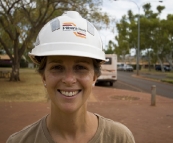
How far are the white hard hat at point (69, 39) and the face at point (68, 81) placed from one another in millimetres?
53

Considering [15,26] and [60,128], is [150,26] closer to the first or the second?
[15,26]

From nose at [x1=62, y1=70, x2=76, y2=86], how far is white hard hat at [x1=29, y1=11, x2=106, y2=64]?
0.11m

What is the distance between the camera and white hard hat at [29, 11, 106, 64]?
4.41 ft

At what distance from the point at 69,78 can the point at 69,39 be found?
0.23 meters

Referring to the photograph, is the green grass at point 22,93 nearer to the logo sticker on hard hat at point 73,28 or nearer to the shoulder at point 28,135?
the shoulder at point 28,135

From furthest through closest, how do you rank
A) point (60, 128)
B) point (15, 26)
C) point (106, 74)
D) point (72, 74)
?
point (106, 74) → point (15, 26) → point (60, 128) → point (72, 74)

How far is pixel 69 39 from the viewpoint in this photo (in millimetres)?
1362

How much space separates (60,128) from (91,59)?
0.47 metres

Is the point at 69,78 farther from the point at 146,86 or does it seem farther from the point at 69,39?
the point at 146,86

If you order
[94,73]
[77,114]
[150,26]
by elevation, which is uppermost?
[150,26]

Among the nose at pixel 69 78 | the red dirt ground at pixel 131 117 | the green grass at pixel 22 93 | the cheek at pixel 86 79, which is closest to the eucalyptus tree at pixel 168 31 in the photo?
the green grass at pixel 22 93

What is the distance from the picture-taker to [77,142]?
1430 mm

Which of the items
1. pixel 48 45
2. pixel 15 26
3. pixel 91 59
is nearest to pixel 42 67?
pixel 48 45

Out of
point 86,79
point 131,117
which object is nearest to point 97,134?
point 86,79
